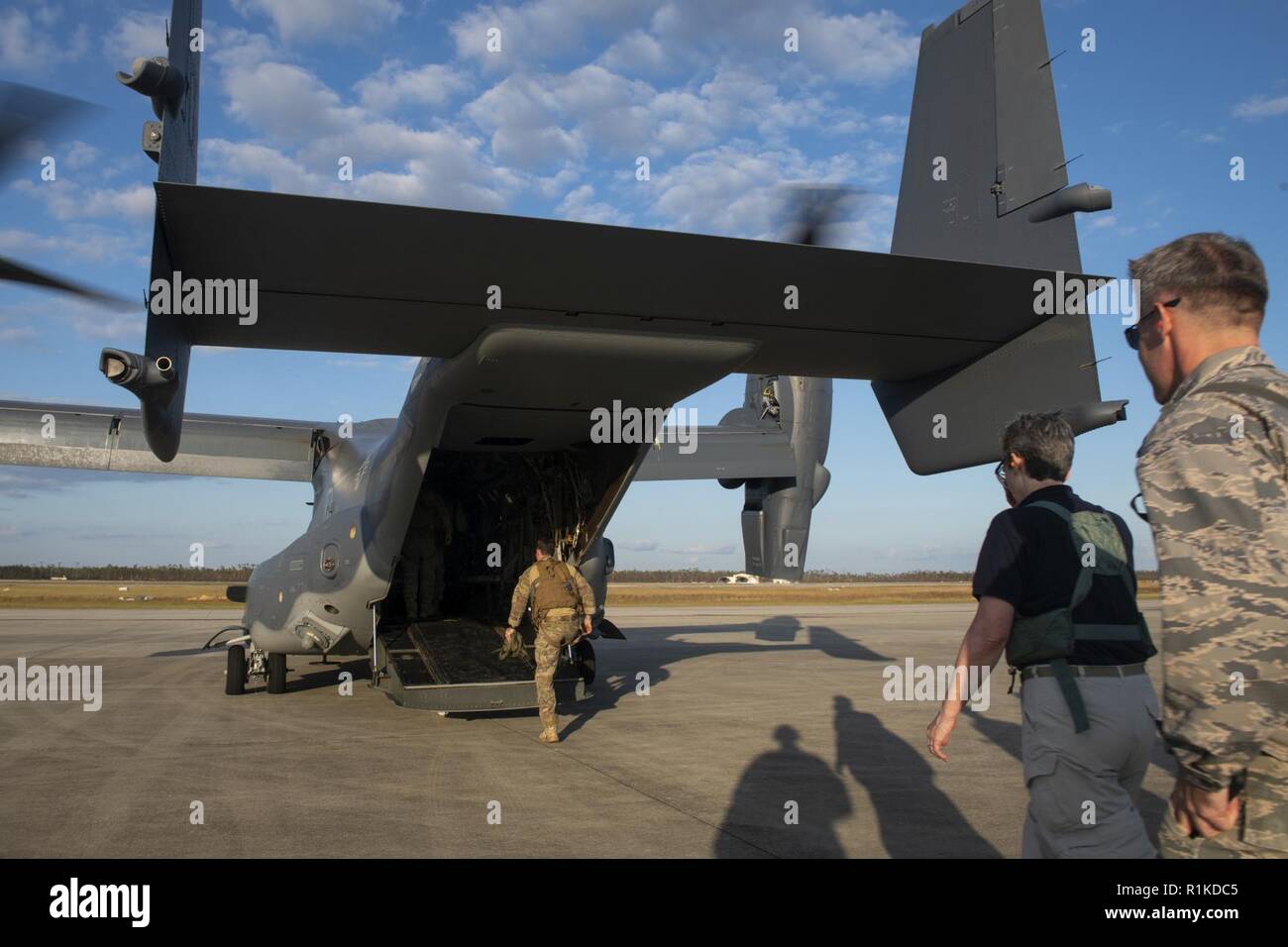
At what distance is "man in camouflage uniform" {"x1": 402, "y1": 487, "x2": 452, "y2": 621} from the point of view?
454 inches

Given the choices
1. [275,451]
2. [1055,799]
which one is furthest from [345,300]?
[275,451]

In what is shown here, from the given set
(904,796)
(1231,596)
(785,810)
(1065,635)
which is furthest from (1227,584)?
(904,796)

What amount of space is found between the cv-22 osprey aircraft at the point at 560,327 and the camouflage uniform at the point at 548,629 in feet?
1.61

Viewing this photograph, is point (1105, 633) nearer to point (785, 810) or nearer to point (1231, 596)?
point (1231, 596)

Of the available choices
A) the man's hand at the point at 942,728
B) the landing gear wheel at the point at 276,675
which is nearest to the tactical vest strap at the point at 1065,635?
the man's hand at the point at 942,728

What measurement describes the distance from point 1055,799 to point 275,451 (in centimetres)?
1559

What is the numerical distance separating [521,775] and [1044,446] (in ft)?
16.7

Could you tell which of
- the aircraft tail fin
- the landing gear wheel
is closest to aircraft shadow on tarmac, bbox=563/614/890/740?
the landing gear wheel

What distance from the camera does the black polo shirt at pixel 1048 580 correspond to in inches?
131

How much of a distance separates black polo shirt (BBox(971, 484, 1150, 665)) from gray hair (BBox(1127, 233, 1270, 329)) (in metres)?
1.20

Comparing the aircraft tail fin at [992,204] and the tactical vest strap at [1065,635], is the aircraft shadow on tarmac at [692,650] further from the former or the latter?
the tactical vest strap at [1065,635]

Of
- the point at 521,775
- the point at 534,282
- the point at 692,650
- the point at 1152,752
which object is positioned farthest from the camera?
the point at 692,650

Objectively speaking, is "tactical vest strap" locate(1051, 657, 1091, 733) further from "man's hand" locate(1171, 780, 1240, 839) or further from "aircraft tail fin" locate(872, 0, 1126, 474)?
"aircraft tail fin" locate(872, 0, 1126, 474)

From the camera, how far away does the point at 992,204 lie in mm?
7625
